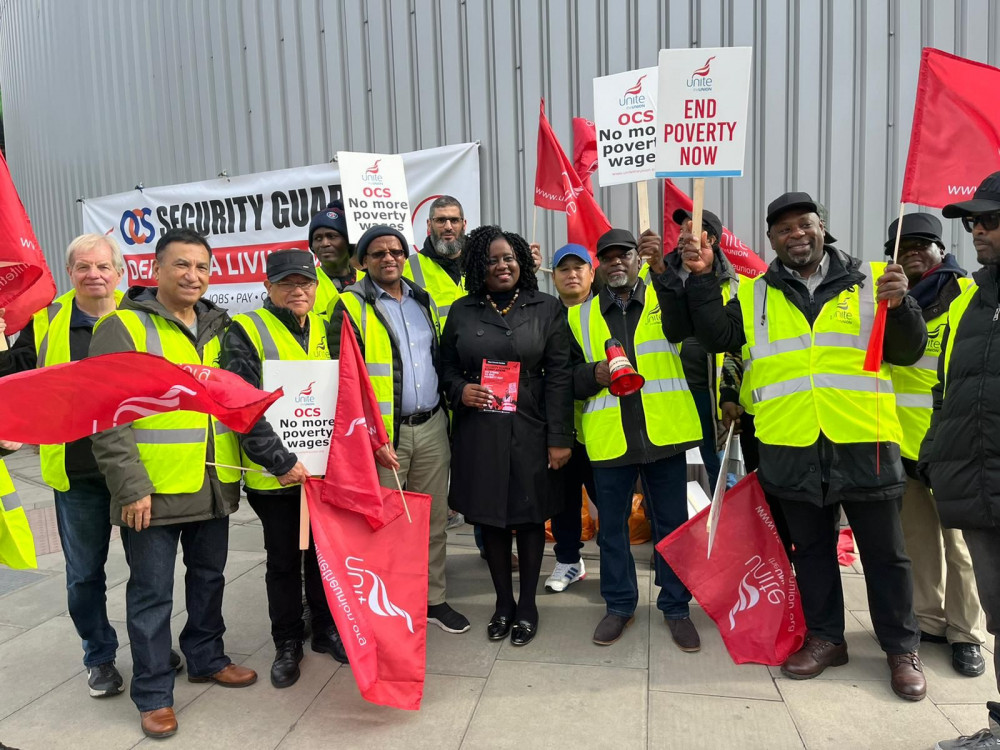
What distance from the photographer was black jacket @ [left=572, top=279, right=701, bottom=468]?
349 cm

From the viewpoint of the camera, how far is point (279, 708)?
3070 mm

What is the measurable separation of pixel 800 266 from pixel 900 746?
1996 millimetres

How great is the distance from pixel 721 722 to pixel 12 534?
3.01 metres

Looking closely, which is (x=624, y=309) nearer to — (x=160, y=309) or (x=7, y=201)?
(x=160, y=309)

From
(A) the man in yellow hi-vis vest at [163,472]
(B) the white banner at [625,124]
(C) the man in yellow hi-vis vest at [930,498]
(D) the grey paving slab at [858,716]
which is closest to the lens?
(D) the grey paving slab at [858,716]

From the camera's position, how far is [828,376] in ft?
9.86

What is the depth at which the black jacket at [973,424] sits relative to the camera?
2.41 metres

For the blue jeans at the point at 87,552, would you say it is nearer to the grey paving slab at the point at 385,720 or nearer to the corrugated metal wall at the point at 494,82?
the grey paving slab at the point at 385,720

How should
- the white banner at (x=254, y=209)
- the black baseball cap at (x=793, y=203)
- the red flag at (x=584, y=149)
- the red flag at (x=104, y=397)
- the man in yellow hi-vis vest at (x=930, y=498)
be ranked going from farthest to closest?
the white banner at (x=254, y=209) < the red flag at (x=584, y=149) < the man in yellow hi-vis vest at (x=930, y=498) < the black baseball cap at (x=793, y=203) < the red flag at (x=104, y=397)

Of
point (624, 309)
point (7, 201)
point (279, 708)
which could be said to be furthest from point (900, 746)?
point (7, 201)

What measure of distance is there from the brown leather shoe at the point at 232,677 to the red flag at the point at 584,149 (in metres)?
4.23

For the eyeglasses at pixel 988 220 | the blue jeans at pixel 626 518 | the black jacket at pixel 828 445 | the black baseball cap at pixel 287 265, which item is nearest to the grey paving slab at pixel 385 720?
the blue jeans at pixel 626 518

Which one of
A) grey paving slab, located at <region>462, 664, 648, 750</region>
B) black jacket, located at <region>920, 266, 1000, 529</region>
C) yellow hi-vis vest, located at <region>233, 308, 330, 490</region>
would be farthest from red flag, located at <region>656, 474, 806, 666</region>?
yellow hi-vis vest, located at <region>233, 308, 330, 490</region>

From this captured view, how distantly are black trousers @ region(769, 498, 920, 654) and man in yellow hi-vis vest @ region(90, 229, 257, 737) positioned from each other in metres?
2.65
